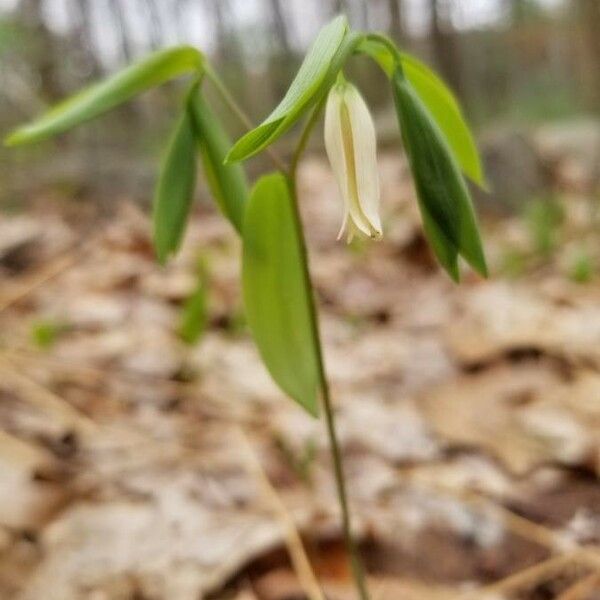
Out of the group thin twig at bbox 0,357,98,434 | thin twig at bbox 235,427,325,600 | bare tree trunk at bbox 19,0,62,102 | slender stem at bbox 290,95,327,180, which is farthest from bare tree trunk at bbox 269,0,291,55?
slender stem at bbox 290,95,327,180

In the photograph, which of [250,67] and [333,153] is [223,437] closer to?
[333,153]

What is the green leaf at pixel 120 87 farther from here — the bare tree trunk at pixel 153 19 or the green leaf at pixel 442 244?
the bare tree trunk at pixel 153 19

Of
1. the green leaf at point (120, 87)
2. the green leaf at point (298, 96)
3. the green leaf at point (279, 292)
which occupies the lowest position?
the green leaf at point (279, 292)

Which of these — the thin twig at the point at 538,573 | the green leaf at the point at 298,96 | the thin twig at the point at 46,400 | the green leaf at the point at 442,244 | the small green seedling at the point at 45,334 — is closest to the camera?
the green leaf at the point at 298,96

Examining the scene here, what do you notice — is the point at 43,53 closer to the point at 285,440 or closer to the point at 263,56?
the point at 285,440

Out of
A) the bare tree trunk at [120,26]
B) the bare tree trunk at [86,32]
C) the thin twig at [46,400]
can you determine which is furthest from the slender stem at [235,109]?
the bare tree trunk at [120,26]

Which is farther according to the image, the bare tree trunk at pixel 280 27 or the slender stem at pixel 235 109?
the bare tree trunk at pixel 280 27

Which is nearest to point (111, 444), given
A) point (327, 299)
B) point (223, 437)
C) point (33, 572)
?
point (223, 437)
